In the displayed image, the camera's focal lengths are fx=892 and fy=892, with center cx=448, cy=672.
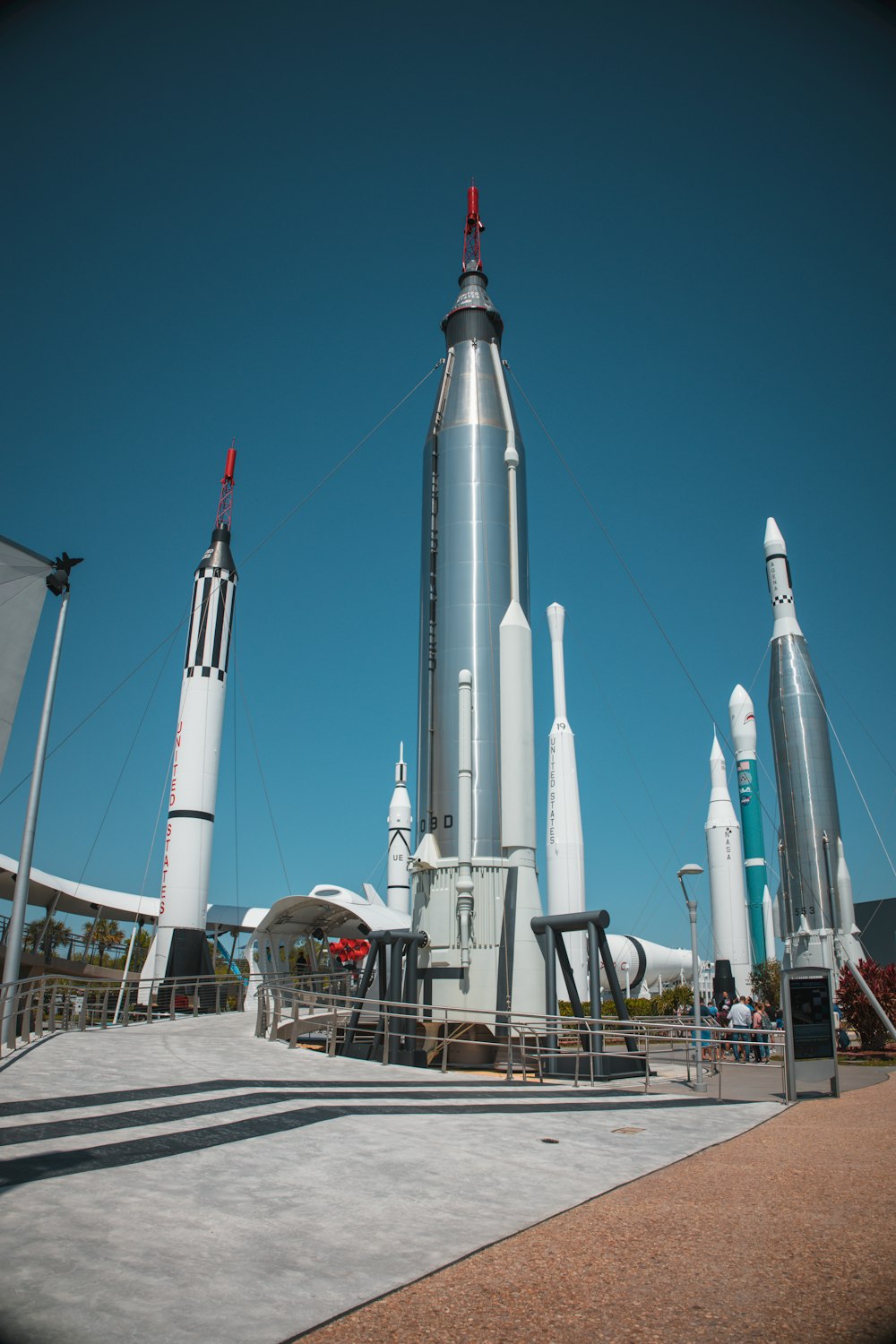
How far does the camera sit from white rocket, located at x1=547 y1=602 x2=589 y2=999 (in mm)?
30578

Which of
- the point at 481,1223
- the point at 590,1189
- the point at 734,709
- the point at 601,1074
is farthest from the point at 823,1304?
the point at 734,709

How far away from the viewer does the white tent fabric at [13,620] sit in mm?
8430

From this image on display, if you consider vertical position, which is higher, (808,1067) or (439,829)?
(439,829)

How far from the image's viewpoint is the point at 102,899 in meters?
46.3

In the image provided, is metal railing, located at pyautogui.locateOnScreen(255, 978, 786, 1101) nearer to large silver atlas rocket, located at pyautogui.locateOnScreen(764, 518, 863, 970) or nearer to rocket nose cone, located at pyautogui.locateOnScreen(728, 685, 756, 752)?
large silver atlas rocket, located at pyautogui.locateOnScreen(764, 518, 863, 970)

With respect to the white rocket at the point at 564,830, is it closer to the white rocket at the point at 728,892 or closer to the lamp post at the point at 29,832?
the white rocket at the point at 728,892

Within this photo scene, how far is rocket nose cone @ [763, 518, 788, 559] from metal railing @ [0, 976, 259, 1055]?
2903cm

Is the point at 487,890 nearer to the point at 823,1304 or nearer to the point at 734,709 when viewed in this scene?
the point at 823,1304

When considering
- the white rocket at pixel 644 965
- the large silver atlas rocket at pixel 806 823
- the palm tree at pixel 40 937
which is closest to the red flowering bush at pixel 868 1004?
the large silver atlas rocket at pixel 806 823

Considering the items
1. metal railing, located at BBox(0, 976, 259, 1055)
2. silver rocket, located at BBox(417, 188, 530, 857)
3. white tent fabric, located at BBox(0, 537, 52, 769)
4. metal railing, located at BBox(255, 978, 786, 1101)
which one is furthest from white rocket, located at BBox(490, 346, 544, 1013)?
white tent fabric, located at BBox(0, 537, 52, 769)

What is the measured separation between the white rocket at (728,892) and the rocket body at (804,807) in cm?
322

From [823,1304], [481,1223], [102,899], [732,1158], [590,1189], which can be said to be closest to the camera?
[823,1304]

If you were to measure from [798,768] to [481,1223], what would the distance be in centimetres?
3351

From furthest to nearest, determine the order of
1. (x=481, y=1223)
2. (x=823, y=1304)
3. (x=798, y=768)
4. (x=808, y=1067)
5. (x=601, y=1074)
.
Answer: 1. (x=798, y=768)
2. (x=601, y=1074)
3. (x=808, y=1067)
4. (x=481, y=1223)
5. (x=823, y=1304)
